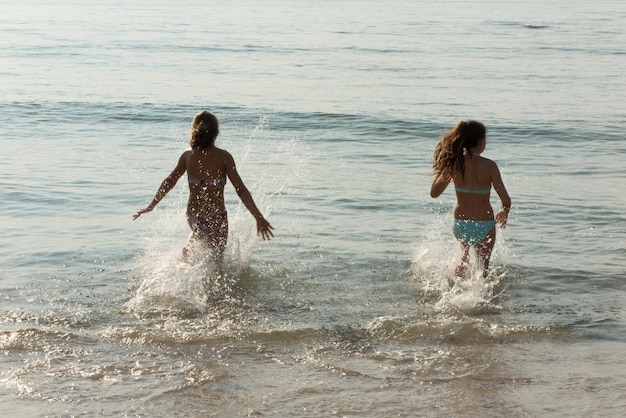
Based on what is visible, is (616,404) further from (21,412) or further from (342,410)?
(21,412)

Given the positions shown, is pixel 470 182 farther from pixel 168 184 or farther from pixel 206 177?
pixel 168 184

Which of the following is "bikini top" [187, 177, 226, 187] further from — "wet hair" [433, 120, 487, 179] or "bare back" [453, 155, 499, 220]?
"bare back" [453, 155, 499, 220]

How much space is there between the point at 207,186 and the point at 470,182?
2049 millimetres

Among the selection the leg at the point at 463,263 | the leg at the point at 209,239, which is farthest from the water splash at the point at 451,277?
the leg at the point at 209,239

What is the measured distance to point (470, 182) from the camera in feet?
22.8

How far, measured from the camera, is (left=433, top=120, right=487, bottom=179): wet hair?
22.5 ft

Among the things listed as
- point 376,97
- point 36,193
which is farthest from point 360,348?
point 376,97

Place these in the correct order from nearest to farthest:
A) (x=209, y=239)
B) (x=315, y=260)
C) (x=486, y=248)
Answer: (x=486, y=248), (x=209, y=239), (x=315, y=260)

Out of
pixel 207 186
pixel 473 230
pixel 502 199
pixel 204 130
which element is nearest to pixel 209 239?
pixel 207 186

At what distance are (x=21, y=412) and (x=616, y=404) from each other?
3129 mm

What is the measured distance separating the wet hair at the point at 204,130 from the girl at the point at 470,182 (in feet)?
5.70

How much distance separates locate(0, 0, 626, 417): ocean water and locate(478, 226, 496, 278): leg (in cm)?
12

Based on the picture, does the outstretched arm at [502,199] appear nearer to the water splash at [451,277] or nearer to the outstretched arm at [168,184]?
the water splash at [451,277]

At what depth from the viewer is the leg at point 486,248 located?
7074mm
